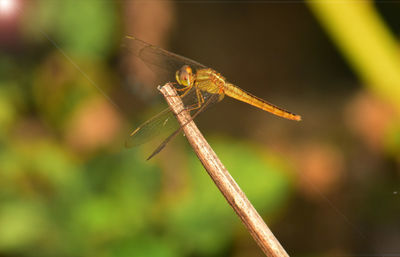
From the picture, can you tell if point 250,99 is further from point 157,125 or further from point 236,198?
point 236,198

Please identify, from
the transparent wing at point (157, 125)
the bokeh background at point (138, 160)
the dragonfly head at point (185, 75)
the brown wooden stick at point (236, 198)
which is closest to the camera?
the brown wooden stick at point (236, 198)

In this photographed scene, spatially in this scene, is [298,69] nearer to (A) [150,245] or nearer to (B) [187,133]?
(A) [150,245]

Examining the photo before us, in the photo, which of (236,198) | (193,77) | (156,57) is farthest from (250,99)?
(236,198)

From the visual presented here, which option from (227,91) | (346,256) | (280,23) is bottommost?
(346,256)

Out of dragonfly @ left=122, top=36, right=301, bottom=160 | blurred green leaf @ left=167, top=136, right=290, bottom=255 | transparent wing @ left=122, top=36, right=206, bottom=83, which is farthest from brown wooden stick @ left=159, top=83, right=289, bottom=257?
blurred green leaf @ left=167, top=136, right=290, bottom=255

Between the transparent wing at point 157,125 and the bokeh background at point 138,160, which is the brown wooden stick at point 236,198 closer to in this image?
the transparent wing at point 157,125

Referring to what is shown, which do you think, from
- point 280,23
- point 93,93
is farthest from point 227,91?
point 280,23

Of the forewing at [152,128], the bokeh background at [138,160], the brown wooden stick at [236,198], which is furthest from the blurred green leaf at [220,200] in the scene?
the brown wooden stick at [236,198]

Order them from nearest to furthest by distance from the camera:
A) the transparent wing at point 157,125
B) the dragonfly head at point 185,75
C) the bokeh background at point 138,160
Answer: the transparent wing at point 157,125 < the dragonfly head at point 185,75 < the bokeh background at point 138,160
